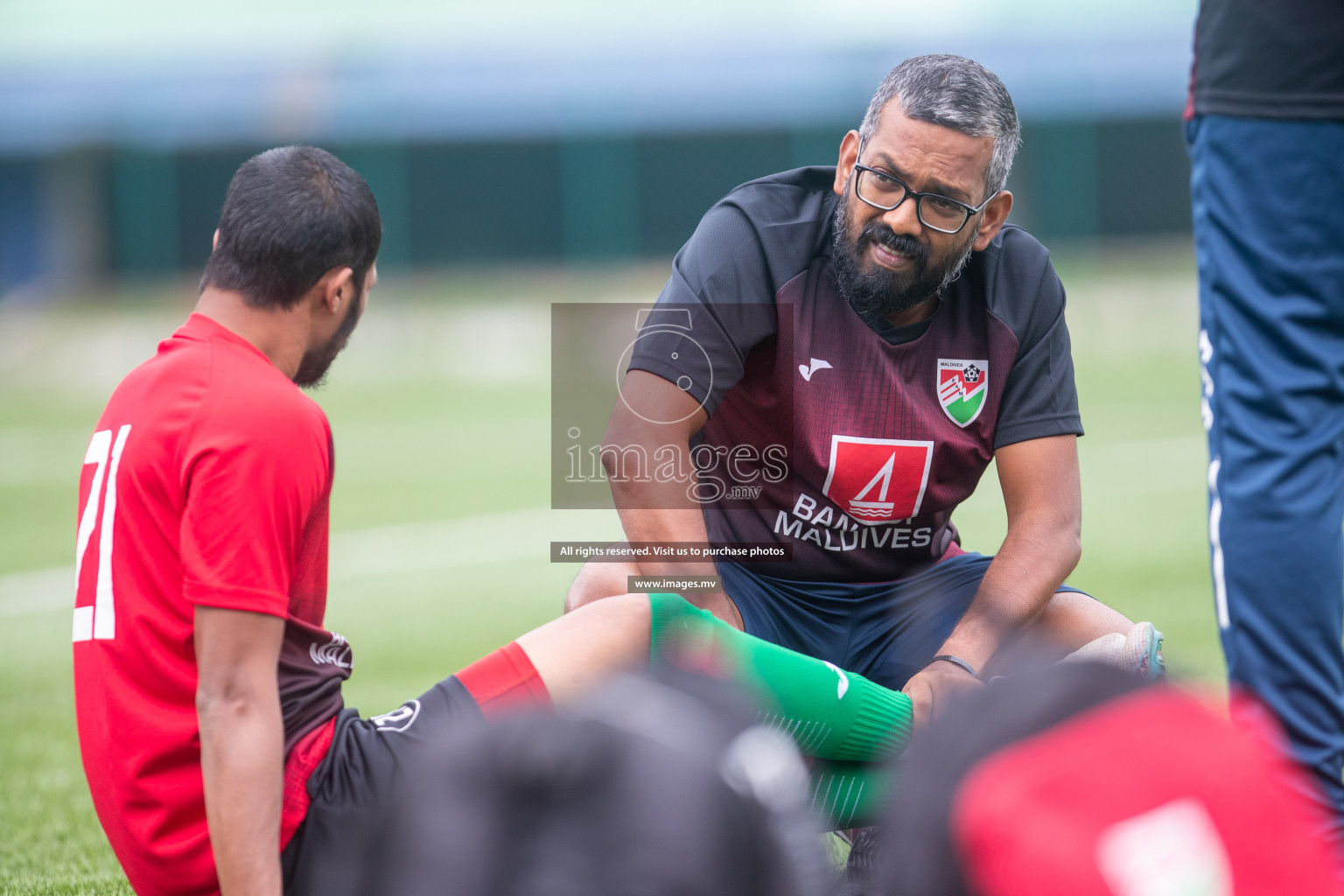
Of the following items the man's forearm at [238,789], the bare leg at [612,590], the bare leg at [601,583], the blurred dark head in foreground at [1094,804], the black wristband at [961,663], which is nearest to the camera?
the blurred dark head in foreground at [1094,804]

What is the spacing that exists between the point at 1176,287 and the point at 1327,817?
17383 mm

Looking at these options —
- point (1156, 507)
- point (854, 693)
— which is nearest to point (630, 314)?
point (854, 693)

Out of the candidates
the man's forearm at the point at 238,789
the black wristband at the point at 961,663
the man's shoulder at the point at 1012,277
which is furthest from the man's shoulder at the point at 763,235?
the man's forearm at the point at 238,789

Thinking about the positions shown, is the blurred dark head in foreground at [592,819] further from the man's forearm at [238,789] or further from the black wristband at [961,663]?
the black wristband at [961,663]

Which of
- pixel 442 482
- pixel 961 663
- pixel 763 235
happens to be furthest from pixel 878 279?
pixel 442 482

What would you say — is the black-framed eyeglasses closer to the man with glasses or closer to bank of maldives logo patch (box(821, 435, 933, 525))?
the man with glasses

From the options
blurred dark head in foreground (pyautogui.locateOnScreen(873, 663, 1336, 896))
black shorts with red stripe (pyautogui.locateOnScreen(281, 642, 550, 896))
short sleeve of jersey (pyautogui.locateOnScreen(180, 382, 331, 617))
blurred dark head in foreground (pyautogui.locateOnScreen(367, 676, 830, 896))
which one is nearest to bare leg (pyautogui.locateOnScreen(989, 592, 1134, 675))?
black shorts with red stripe (pyautogui.locateOnScreen(281, 642, 550, 896))

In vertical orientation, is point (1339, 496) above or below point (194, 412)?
below

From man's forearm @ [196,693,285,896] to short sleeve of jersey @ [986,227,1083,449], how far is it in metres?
1.93

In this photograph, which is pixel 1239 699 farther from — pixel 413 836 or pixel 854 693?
pixel 413 836

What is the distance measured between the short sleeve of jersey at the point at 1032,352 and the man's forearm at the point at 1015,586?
0.24 meters

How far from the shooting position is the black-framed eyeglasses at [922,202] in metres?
3.05

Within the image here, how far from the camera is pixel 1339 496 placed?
6.98 ft

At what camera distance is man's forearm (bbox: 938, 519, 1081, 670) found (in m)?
2.98
